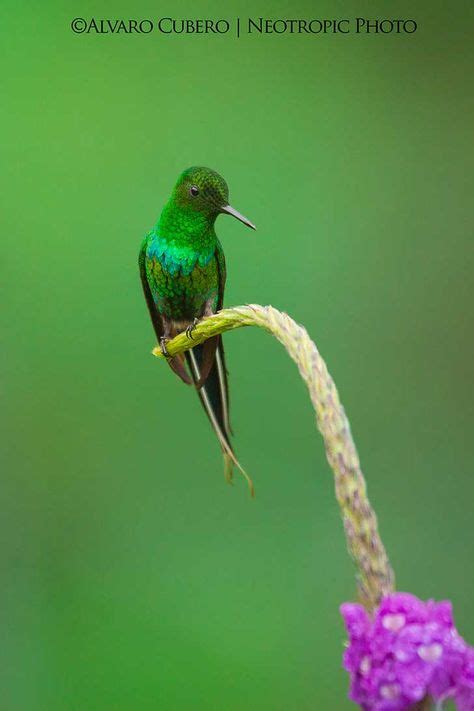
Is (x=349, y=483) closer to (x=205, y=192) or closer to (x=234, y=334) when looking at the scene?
(x=205, y=192)

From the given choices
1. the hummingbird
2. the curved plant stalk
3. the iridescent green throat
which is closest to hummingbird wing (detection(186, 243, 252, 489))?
the hummingbird

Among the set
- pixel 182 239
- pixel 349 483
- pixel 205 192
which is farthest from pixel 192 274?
pixel 349 483

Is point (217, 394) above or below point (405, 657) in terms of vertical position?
above

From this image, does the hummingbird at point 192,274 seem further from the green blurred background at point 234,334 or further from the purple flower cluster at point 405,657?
the purple flower cluster at point 405,657

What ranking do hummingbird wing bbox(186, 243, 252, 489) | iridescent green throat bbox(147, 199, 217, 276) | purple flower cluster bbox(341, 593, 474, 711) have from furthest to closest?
iridescent green throat bbox(147, 199, 217, 276) → hummingbird wing bbox(186, 243, 252, 489) → purple flower cluster bbox(341, 593, 474, 711)

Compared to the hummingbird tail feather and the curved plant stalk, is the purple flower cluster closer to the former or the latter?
the curved plant stalk
